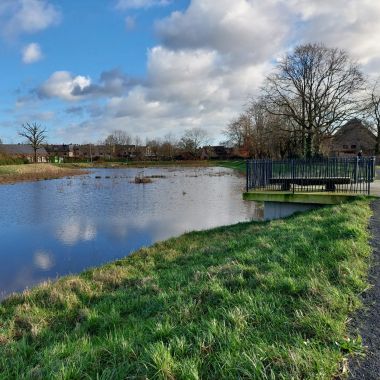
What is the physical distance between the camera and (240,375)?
2775mm

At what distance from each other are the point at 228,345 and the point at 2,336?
3.20 m

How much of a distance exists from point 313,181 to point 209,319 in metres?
11.0

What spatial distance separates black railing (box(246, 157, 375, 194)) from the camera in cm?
1372

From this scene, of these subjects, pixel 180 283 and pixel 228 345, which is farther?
pixel 180 283

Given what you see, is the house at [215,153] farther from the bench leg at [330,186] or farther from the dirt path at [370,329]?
the dirt path at [370,329]

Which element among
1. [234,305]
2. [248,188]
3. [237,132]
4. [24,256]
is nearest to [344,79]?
[248,188]

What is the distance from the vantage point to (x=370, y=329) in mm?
3396

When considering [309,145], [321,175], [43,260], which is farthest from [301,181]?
[309,145]

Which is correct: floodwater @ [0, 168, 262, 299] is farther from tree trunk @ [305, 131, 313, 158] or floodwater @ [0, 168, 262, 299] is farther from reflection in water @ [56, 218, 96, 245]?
tree trunk @ [305, 131, 313, 158]

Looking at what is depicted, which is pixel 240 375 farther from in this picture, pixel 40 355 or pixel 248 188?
pixel 248 188

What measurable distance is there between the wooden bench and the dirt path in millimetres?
8708

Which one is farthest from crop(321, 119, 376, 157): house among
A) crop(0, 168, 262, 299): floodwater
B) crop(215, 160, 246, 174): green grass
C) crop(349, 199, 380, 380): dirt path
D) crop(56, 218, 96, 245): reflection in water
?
crop(349, 199, 380, 380): dirt path

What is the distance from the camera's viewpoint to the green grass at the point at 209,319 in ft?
9.73

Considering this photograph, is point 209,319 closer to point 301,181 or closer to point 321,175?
point 301,181
